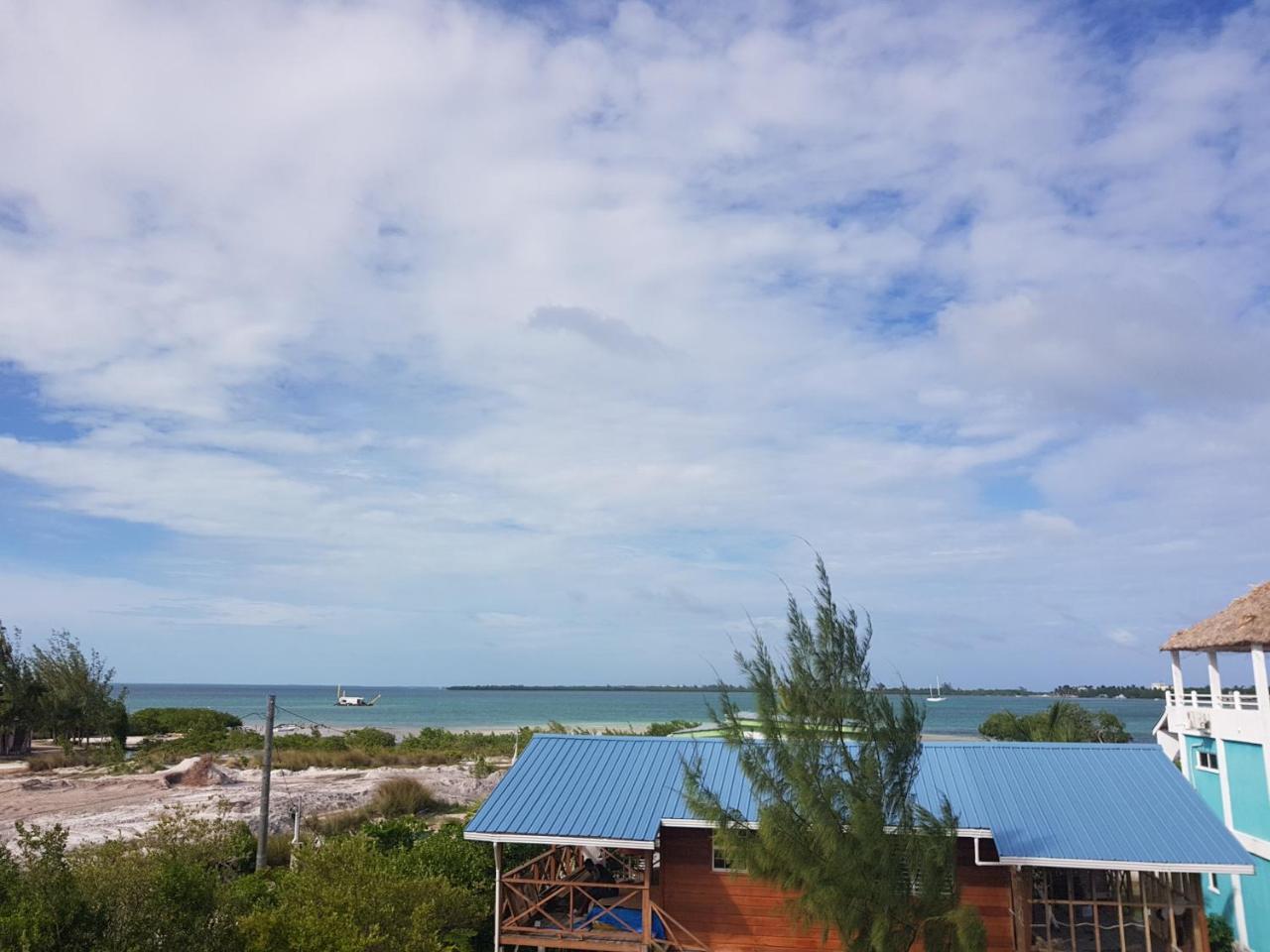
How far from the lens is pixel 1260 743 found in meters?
16.4

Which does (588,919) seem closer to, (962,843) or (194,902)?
(962,843)

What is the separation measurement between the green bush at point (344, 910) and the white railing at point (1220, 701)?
48.8ft

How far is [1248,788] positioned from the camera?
16.9 meters

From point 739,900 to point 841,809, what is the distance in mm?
5371

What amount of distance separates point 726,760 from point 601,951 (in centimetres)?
353

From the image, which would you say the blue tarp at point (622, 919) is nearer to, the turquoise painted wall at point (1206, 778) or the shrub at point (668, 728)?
the turquoise painted wall at point (1206, 778)

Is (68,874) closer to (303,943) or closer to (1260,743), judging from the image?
(303,943)

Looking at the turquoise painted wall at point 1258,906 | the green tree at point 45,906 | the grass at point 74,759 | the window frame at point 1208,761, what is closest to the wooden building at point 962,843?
the turquoise painted wall at point 1258,906

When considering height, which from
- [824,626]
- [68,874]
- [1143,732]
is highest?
[824,626]

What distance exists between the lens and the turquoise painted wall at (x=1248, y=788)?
16.4 metres

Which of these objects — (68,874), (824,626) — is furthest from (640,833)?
(68,874)

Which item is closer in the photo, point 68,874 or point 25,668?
point 68,874

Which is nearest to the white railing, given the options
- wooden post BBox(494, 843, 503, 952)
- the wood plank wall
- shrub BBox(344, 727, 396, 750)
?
the wood plank wall

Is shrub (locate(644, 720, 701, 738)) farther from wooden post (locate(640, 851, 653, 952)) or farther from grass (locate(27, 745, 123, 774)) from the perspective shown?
grass (locate(27, 745, 123, 774))
